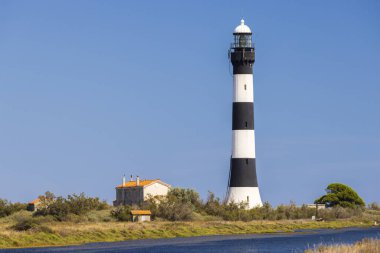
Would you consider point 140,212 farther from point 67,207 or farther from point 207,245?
point 207,245

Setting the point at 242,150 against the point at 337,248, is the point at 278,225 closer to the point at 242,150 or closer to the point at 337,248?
the point at 242,150

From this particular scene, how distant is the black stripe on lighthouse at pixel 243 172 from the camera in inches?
2832

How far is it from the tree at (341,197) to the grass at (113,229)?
9093mm

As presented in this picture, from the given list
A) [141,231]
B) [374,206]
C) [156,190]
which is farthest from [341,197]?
[141,231]

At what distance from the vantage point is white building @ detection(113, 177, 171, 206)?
3152 inches

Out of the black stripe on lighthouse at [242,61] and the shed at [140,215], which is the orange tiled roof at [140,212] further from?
the black stripe on lighthouse at [242,61]

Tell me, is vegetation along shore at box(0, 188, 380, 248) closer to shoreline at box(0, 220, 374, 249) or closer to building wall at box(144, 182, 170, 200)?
shoreline at box(0, 220, 374, 249)

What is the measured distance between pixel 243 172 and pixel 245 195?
213 centimetres

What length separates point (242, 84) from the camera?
7269 cm

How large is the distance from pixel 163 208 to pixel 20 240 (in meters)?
20.2

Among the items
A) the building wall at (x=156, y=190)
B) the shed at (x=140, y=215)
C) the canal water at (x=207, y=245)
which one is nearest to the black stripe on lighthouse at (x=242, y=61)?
the shed at (x=140, y=215)

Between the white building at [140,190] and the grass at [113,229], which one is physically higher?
the white building at [140,190]

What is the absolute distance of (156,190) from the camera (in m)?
80.9

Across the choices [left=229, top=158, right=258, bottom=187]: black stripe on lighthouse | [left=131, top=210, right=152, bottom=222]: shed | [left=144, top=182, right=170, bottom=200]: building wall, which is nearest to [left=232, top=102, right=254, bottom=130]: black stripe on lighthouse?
[left=229, top=158, right=258, bottom=187]: black stripe on lighthouse
